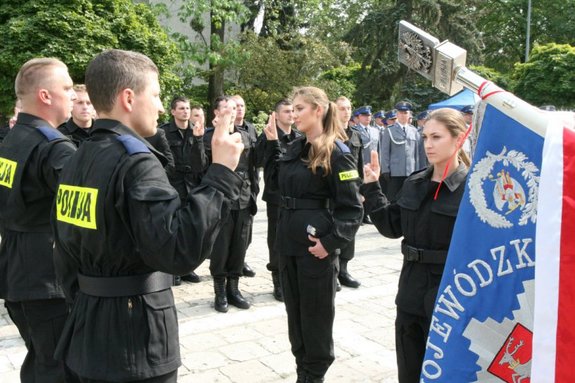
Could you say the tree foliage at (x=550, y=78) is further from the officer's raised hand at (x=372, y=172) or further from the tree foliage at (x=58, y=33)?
the officer's raised hand at (x=372, y=172)

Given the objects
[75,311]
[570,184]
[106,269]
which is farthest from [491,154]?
[75,311]

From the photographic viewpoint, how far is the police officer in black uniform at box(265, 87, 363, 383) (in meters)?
3.88

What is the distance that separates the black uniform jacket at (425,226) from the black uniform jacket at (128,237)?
1.34 metres

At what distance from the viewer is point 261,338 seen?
16.5 ft

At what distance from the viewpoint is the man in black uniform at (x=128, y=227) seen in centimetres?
210

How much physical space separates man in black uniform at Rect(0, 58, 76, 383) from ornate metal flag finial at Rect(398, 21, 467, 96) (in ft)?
7.10

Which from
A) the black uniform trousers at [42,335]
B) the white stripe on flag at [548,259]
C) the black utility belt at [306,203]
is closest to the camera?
the white stripe on flag at [548,259]

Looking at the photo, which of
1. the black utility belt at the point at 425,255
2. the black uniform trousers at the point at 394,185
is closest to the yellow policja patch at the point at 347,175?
the black utility belt at the point at 425,255

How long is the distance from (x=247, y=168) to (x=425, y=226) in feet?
12.3

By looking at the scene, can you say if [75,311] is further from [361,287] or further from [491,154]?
[361,287]

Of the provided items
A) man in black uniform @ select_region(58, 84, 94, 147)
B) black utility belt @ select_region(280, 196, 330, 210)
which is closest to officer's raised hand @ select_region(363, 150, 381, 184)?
black utility belt @ select_region(280, 196, 330, 210)

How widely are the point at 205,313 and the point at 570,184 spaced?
15.2 ft

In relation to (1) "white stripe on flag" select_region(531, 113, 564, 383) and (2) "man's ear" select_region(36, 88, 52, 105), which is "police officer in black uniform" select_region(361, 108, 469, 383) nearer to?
(1) "white stripe on flag" select_region(531, 113, 564, 383)

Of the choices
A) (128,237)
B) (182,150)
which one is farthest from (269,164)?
(128,237)
